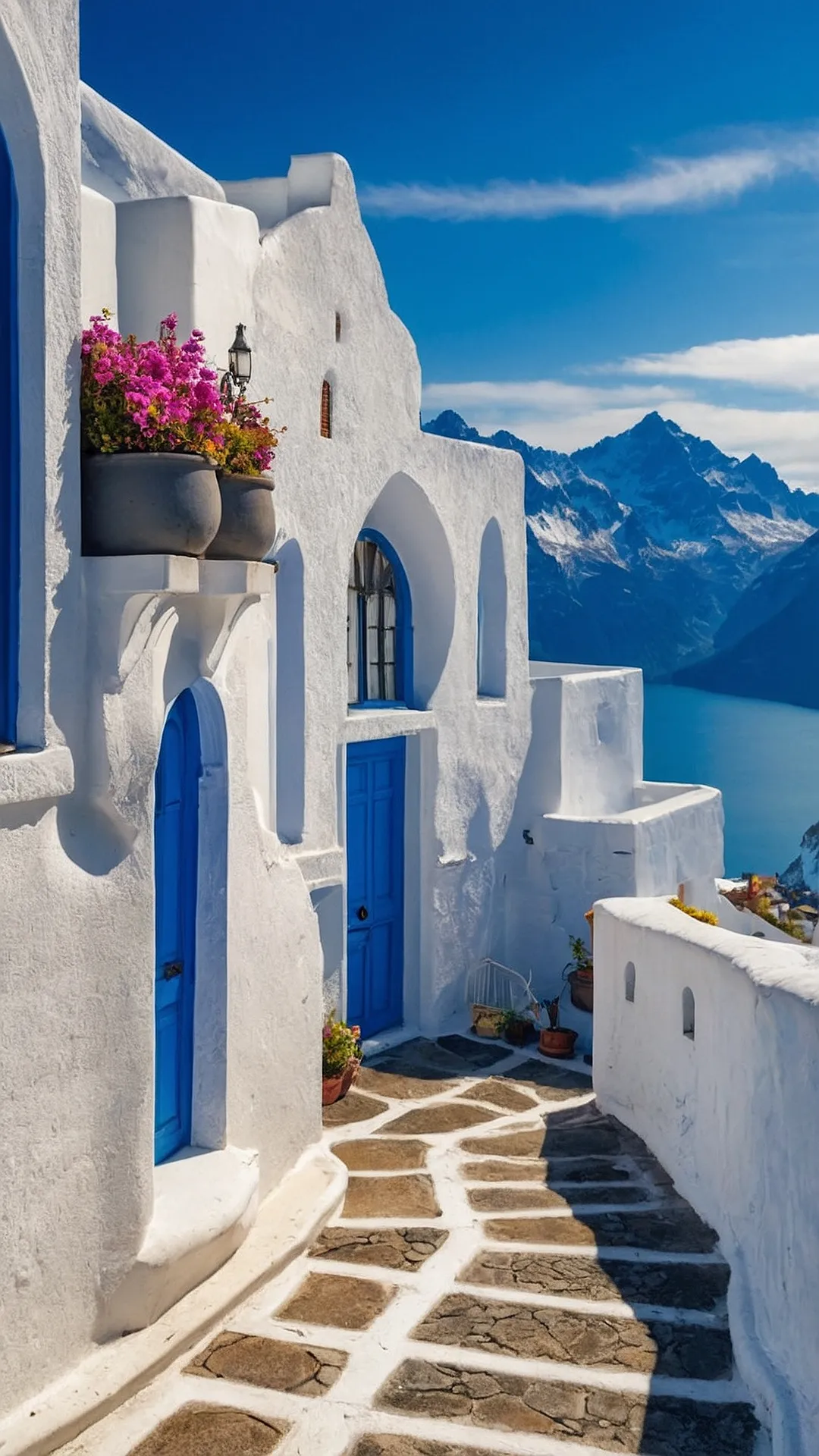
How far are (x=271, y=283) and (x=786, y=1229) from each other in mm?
5359

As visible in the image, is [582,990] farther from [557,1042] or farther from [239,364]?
[239,364]

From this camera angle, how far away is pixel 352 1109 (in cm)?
790

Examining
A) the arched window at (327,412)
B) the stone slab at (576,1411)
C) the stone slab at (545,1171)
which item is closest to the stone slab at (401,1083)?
the stone slab at (545,1171)

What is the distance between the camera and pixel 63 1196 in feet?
13.7

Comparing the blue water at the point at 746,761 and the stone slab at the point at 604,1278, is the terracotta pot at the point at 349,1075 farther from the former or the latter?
the blue water at the point at 746,761

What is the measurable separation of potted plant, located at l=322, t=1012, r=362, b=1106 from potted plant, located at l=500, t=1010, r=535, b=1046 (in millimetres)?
1957

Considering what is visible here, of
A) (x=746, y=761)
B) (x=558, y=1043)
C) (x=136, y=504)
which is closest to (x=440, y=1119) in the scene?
(x=558, y=1043)

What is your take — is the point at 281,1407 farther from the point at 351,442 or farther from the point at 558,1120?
the point at 351,442

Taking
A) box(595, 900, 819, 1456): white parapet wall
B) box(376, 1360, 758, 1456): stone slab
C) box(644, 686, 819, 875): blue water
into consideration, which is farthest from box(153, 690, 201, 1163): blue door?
box(644, 686, 819, 875): blue water

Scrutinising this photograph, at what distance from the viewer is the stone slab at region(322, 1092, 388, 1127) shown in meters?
7.70

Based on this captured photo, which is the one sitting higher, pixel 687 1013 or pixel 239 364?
pixel 239 364

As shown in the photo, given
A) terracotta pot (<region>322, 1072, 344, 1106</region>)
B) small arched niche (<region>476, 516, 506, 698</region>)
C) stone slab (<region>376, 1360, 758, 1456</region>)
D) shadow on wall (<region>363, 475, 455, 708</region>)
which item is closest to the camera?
stone slab (<region>376, 1360, 758, 1456</region>)

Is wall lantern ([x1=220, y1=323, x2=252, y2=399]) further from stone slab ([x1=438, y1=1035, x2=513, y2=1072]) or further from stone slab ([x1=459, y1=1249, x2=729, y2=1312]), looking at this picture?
stone slab ([x1=438, y1=1035, x2=513, y2=1072])

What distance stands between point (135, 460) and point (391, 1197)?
3.77 meters
